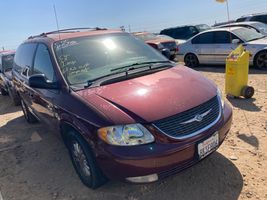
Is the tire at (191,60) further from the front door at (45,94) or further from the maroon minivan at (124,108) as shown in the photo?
the front door at (45,94)

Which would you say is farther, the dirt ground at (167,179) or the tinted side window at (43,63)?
the tinted side window at (43,63)

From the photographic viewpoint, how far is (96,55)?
3.96 meters

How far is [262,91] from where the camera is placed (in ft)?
22.2

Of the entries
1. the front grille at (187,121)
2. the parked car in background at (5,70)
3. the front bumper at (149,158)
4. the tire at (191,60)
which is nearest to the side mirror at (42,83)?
the front bumper at (149,158)

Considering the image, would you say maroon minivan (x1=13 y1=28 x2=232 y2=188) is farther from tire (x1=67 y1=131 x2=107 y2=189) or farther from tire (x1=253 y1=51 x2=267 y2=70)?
tire (x1=253 y1=51 x2=267 y2=70)

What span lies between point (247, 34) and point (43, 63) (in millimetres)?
7644

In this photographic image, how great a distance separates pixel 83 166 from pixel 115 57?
4.86 feet

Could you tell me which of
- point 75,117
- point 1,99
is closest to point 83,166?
point 75,117

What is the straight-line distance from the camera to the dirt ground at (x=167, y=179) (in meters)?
3.27

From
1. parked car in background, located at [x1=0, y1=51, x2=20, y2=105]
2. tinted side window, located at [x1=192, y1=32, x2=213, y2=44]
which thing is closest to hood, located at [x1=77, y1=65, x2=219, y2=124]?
parked car in background, located at [x1=0, y1=51, x2=20, y2=105]

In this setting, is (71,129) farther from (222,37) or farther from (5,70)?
(222,37)

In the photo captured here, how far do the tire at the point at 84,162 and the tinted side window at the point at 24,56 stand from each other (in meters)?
2.09

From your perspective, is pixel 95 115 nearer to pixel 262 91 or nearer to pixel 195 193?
pixel 195 193

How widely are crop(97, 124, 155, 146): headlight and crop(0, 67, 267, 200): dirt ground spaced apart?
81 centimetres
